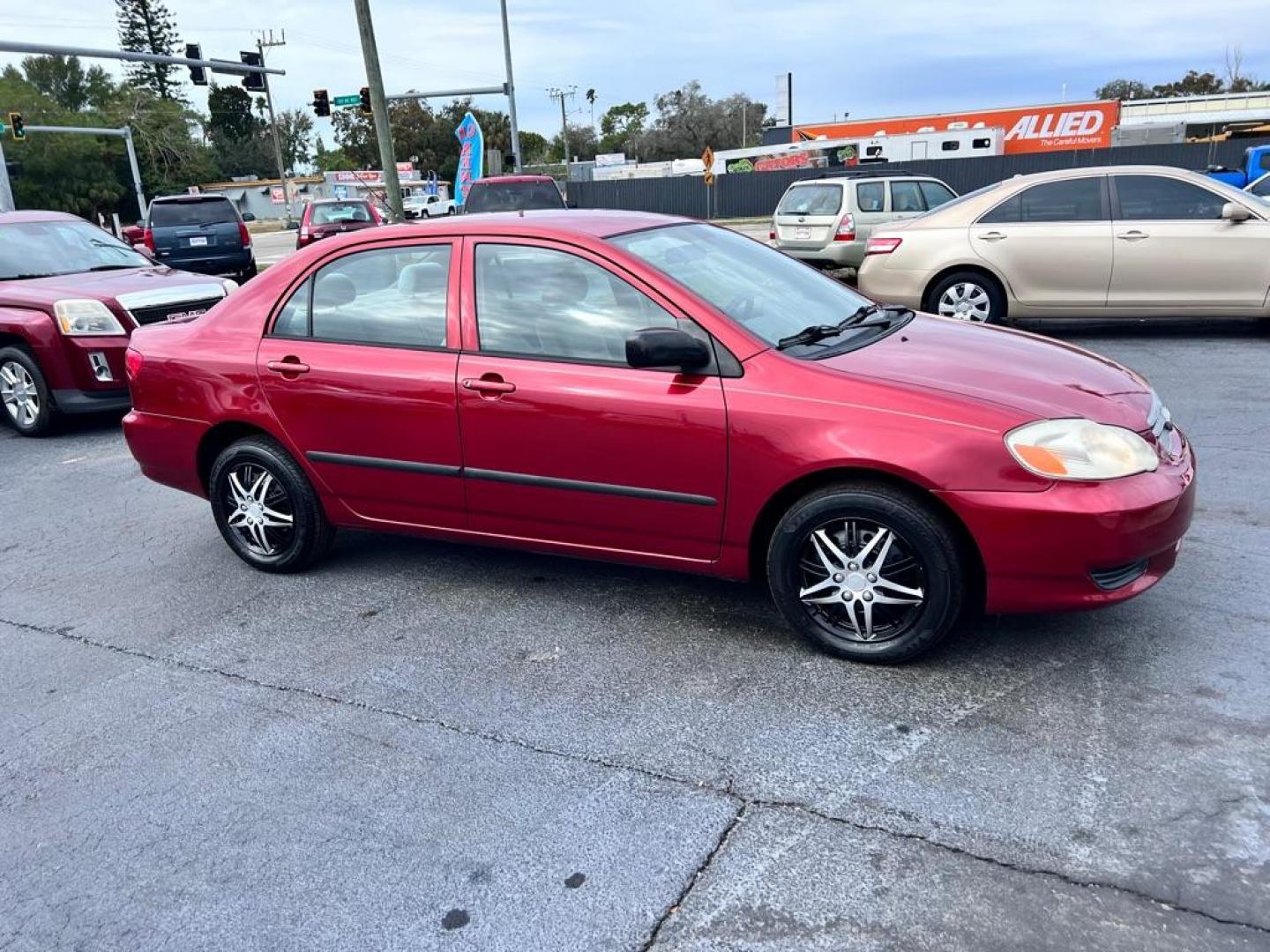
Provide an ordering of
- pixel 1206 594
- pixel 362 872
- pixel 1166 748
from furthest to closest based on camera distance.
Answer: pixel 1206 594 → pixel 1166 748 → pixel 362 872

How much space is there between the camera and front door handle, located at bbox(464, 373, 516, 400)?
3930 millimetres

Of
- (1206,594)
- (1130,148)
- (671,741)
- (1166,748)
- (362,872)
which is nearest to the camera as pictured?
(362,872)

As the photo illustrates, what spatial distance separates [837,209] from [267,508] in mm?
10863

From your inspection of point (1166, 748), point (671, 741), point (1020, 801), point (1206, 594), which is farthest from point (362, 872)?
point (1206, 594)

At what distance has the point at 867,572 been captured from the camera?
3.47 meters

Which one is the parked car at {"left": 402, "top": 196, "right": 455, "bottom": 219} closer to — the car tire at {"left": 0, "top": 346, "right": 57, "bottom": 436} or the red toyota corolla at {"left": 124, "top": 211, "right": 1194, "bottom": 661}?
the car tire at {"left": 0, "top": 346, "right": 57, "bottom": 436}

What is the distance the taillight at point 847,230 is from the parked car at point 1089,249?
3.55 m

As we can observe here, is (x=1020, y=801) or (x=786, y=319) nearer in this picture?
(x=1020, y=801)

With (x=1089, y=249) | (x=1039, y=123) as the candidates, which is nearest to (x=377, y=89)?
(x=1089, y=249)

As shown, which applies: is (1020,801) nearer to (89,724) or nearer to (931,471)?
(931,471)

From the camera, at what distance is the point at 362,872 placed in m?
2.65

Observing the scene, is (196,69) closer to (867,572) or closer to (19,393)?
(19,393)

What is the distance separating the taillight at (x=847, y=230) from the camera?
1307 centimetres

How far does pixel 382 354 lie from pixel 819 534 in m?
2.01
